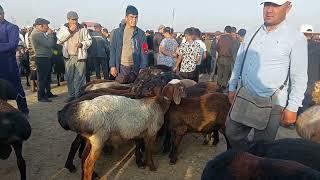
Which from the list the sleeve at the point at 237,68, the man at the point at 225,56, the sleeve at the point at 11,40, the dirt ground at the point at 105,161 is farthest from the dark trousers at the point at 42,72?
the sleeve at the point at 237,68

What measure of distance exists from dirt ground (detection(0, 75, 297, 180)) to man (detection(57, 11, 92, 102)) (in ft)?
6.80

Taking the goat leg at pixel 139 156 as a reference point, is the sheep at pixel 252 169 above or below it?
above

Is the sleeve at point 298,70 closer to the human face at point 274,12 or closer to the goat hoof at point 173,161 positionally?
the human face at point 274,12

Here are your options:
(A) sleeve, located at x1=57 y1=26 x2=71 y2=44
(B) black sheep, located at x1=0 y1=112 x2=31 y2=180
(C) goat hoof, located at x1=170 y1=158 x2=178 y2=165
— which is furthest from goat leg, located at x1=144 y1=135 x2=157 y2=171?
(A) sleeve, located at x1=57 y1=26 x2=71 y2=44

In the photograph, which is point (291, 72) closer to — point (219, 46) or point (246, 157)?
point (246, 157)

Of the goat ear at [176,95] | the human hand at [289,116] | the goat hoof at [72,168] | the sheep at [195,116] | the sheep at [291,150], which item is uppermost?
the human hand at [289,116]

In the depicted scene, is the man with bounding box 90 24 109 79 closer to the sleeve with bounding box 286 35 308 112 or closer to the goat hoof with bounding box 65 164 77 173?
the goat hoof with bounding box 65 164 77 173

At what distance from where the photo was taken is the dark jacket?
7406 millimetres

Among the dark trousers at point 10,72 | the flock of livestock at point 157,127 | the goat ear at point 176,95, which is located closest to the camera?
the flock of livestock at point 157,127

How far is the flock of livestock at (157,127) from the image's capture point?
2.65m

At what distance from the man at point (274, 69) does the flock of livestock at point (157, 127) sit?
0.51 metres

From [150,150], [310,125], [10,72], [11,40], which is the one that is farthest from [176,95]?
[10,72]

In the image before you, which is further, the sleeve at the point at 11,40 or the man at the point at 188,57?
the man at the point at 188,57

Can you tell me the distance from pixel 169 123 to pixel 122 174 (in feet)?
4.00
